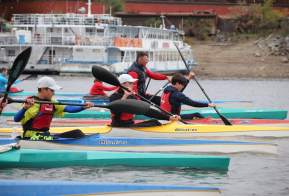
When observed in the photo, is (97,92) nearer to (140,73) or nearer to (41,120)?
(140,73)

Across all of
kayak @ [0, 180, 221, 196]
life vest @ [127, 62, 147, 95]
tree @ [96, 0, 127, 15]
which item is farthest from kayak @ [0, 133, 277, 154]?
tree @ [96, 0, 127, 15]

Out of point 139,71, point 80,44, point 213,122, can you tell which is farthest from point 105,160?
point 80,44

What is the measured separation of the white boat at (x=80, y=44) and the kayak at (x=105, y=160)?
27.0 meters

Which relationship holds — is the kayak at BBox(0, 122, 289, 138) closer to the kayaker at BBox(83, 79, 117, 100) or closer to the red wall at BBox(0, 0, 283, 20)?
the kayaker at BBox(83, 79, 117, 100)

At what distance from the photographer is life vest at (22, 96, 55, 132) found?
629cm

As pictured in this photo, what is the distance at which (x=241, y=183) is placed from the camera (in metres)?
6.17

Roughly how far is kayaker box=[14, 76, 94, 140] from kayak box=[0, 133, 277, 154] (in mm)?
166

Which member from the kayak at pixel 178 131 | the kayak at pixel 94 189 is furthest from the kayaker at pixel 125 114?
the kayak at pixel 94 189

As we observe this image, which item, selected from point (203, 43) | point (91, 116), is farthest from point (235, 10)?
point (91, 116)

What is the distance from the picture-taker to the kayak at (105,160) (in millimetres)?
6324

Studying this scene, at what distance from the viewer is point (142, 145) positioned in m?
7.16

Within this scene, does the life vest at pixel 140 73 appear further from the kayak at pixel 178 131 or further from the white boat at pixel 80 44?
the white boat at pixel 80 44

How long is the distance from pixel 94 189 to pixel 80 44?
31.6 meters

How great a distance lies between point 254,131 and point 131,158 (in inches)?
150
